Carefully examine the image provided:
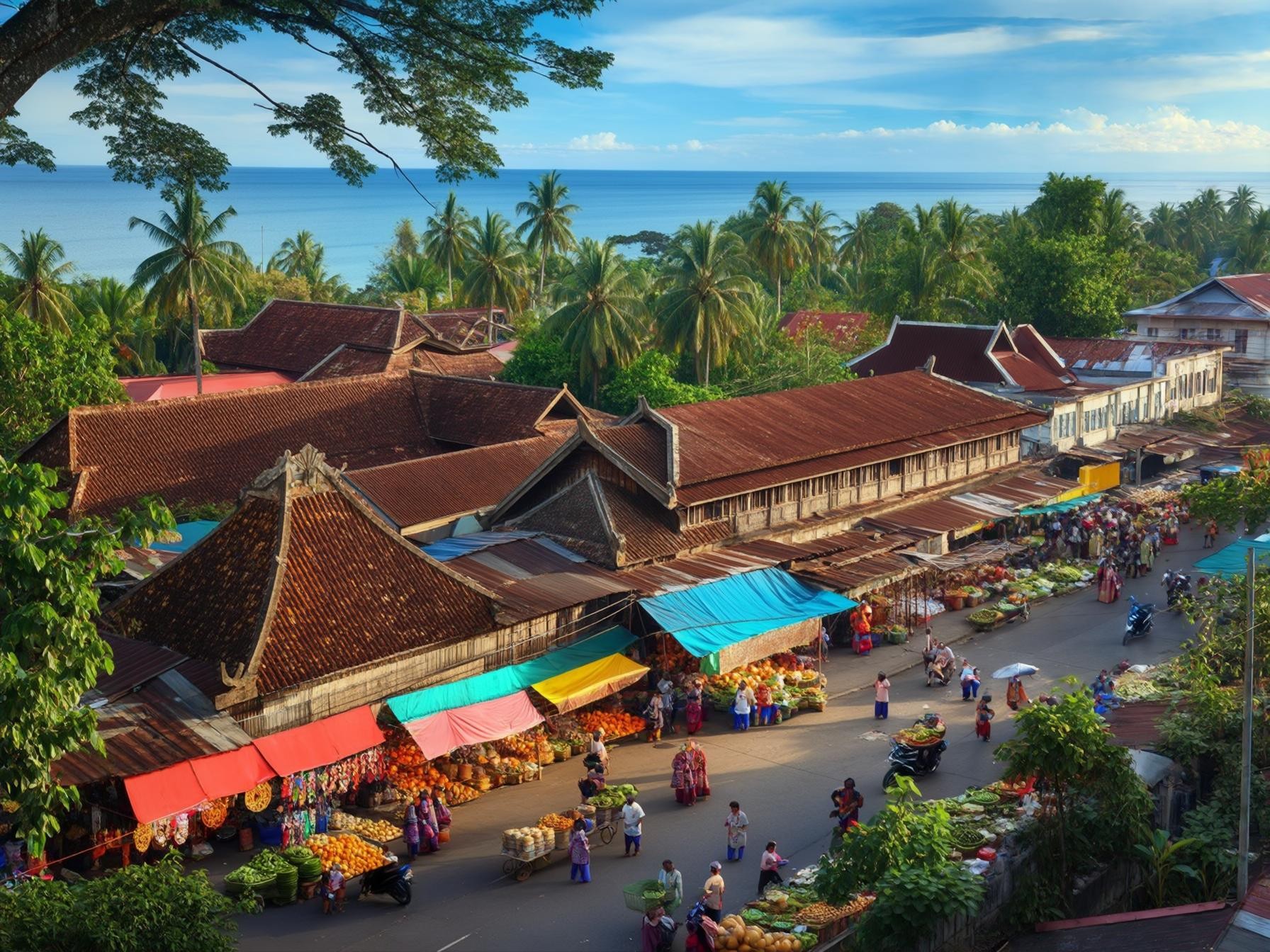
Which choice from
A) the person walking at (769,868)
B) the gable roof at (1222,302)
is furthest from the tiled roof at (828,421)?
the gable roof at (1222,302)

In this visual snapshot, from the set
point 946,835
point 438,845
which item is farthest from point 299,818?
point 946,835

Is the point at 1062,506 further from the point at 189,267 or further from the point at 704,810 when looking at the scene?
the point at 189,267

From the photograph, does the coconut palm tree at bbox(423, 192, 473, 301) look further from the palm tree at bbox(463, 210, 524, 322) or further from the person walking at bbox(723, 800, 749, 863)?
the person walking at bbox(723, 800, 749, 863)

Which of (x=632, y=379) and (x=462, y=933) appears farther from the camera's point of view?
(x=632, y=379)

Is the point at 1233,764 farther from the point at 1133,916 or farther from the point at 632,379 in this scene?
the point at 632,379

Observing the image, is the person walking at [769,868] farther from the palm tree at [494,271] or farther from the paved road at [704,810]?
the palm tree at [494,271]

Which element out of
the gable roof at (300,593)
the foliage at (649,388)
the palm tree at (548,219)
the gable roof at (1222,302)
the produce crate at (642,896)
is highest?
the palm tree at (548,219)
